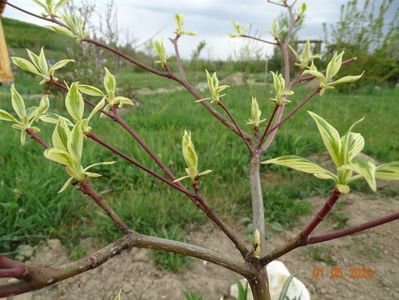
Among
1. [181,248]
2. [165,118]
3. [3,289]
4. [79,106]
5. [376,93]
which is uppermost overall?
[79,106]

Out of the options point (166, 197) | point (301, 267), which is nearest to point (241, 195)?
point (166, 197)

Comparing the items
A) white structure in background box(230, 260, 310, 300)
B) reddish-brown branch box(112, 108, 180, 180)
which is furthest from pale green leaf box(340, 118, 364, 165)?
white structure in background box(230, 260, 310, 300)

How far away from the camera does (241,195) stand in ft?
7.41

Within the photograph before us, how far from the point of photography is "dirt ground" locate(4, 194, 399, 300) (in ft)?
5.15

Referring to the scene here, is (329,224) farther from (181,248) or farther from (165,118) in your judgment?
(165,118)

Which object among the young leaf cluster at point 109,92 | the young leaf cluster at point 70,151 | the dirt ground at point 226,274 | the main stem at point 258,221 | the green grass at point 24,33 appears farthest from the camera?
the green grass at point 24,33

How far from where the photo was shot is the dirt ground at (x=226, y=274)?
157 centimetres

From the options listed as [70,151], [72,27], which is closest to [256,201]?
[70,151]

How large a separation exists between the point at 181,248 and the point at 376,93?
9.04 m

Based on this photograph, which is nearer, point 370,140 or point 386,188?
point 386,188

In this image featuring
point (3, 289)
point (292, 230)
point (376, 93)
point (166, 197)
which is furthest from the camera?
point (376, 93)

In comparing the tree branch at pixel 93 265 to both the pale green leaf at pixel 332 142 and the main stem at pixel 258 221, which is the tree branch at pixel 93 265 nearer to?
the main stem at pixel 258 221
